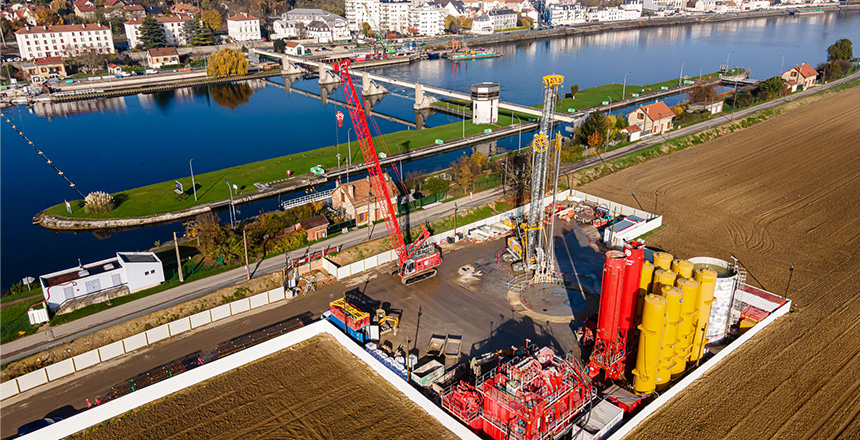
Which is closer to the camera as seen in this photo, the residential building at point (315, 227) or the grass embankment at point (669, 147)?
the residential building at point (315, 227)

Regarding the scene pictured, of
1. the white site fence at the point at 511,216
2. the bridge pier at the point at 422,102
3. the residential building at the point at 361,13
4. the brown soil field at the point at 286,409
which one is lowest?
the brown soil field at the point at 286,409

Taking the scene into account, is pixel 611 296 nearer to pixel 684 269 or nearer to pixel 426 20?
pixel 684 269

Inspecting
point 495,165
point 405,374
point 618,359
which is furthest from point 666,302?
point 495,165

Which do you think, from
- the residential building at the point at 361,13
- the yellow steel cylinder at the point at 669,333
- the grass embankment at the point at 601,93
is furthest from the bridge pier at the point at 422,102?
the residential building at the point at 361,13

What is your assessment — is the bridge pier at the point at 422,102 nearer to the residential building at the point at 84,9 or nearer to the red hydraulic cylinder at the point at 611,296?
the red hydraulic cylinder at the point at 611,296

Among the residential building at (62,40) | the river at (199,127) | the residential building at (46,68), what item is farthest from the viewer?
the residential building at (62,40)

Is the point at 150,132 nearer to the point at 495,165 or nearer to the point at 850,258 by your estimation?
the point at 495,165

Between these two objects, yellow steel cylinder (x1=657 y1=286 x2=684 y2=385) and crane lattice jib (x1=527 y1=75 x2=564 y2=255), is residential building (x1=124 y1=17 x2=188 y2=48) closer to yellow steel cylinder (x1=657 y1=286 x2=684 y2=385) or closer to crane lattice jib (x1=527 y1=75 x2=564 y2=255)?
crane lattice jib (x1=527 y1=75 x2=564 y2=255)

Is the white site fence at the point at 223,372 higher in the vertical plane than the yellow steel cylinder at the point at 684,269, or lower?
lower
